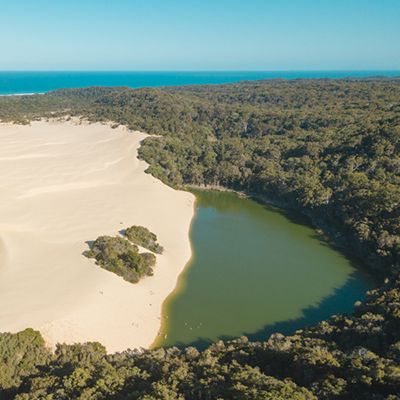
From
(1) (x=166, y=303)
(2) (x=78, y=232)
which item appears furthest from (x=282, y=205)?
(1) (x=166, y=303)

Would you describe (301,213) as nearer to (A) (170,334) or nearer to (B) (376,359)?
(A) (170,334)

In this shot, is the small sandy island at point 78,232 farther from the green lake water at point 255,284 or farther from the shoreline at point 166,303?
the green lake water at point 255,284

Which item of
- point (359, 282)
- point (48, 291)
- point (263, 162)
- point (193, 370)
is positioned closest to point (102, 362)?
point (193, 370)

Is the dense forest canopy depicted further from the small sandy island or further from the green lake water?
the small sandy island

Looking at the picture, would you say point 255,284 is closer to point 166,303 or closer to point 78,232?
point 166,303

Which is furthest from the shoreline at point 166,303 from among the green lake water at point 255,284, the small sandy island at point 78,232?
the small sandy island at point 78,232

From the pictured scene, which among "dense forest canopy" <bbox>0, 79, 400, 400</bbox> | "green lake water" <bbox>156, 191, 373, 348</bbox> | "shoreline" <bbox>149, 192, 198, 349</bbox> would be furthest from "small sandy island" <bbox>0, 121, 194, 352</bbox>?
"dense forest canopy" <bbox>0, 79, 400, 400</bbox>
